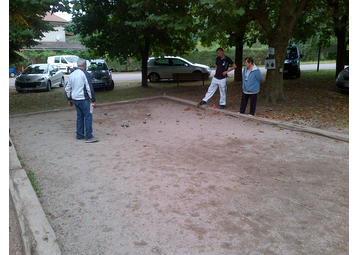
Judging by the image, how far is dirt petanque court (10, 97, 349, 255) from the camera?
333 cm

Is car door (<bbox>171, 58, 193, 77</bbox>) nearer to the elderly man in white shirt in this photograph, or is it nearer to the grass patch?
the elderly man in white shirt

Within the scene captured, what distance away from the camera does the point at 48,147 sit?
6.84 meters

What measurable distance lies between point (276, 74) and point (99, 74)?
33.7 feet

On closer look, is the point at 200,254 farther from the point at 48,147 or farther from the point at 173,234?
the point at 48,147

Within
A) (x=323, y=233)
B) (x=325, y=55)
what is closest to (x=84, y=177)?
(x=323, y=233)

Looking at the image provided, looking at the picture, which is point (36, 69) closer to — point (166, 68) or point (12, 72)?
point (166, 68)

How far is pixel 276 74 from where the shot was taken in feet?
36.7

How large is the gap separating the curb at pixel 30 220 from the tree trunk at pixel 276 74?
28.9 ft

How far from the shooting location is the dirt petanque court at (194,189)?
3.33 m

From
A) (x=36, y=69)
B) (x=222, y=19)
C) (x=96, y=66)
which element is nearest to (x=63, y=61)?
(x=36, y=69)

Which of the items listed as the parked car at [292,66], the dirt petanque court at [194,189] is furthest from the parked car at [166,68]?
the dirt petanque court at [194,189]

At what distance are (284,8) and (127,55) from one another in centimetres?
868

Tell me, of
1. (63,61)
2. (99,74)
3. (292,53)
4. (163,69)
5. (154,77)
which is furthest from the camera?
(63,61)

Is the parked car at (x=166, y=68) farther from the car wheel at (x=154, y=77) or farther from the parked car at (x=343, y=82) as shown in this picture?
the parked car at (x=343, y=82)
